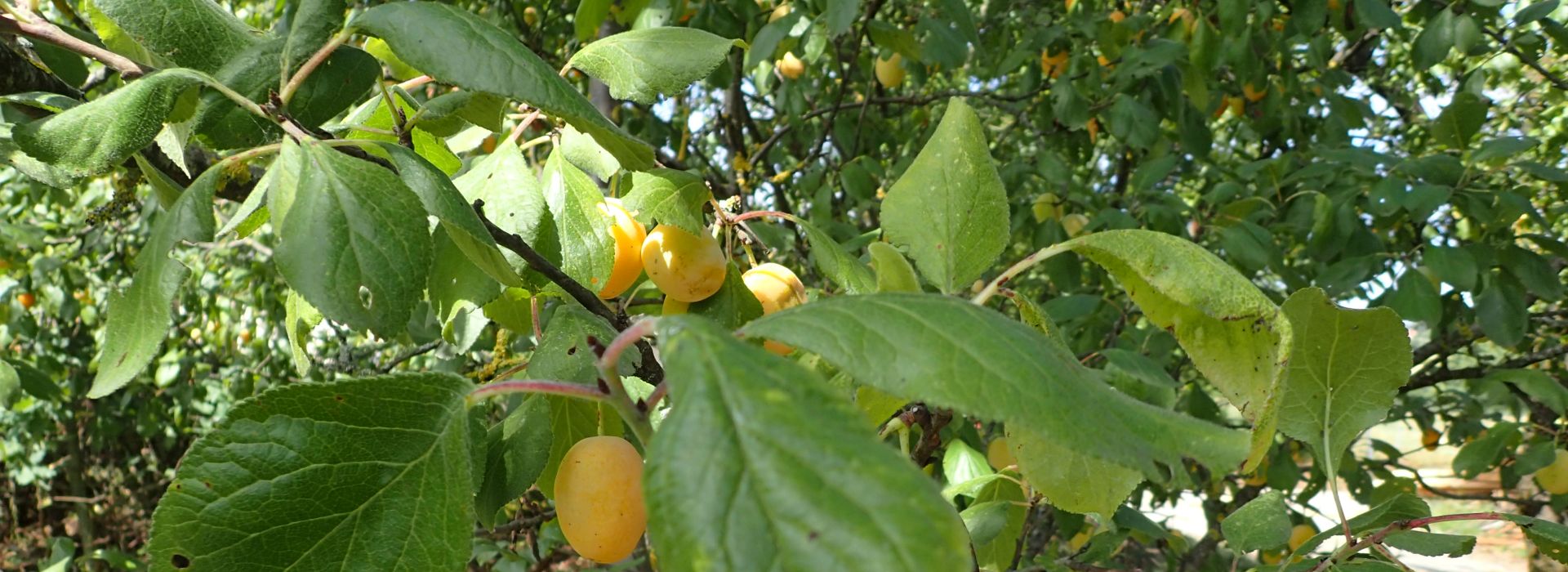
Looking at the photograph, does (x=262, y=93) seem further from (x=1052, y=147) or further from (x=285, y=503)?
(x=1052, y=147)

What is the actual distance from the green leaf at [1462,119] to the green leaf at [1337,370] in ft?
5.60

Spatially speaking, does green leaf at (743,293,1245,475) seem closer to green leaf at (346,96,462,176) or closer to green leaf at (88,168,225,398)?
green leaf at (88,168,225,398)

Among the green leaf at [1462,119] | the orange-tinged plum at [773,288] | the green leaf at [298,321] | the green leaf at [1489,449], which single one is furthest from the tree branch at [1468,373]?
the green leaf at [298,321]

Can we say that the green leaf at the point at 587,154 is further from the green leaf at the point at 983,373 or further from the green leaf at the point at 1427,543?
the green leaf at the point at 1427,543

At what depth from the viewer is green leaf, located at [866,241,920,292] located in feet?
1.69

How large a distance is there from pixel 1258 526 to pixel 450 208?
2.21ft

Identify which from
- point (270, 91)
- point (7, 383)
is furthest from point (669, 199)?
point (7, 383)

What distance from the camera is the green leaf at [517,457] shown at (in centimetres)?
58

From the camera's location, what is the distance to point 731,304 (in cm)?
76

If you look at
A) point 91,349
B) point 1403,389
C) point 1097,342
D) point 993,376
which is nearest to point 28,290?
point 91,349

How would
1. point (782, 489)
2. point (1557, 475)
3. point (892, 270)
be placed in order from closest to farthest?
point (782, 489) < point (892, 270) < point (1557, 475)

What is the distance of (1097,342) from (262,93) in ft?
5.96

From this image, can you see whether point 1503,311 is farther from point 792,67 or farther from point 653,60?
point 653,60

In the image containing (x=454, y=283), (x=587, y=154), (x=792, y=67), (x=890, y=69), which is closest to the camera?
(x=454, y=283)
